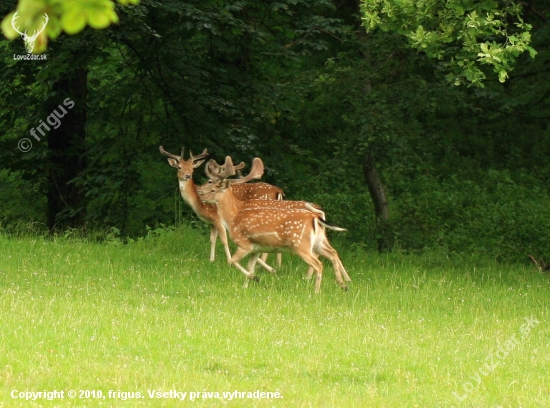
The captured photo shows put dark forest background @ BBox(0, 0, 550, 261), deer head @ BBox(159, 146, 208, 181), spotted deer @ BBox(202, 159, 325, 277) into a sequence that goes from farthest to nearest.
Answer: dark forest background @ BBox(0, 0, 550, 261) → deer head @ BBox(159, 146, 208, 181) → spotted deer @ BBox(202, 159, 325, 277)

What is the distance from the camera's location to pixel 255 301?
36.6 feet

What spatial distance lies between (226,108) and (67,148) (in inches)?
139

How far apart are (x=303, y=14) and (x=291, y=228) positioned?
733 cm

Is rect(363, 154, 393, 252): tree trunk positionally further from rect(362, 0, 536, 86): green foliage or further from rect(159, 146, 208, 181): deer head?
rect(362, 0, 536, 86): green foliage

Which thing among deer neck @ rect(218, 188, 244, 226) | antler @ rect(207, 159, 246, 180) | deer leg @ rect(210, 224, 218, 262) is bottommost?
deer leg @ rect(210, 224, 218, 262)

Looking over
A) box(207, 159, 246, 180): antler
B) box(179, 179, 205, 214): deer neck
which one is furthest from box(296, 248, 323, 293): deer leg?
box(179, 179, 205, 214): deer neck

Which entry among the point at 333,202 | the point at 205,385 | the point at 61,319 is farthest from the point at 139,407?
the point at 333,202

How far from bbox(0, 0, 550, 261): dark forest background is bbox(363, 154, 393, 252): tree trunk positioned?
0.04 meters

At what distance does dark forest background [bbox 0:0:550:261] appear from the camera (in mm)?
15789

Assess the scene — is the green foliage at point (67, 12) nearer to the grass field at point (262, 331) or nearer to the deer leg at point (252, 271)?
the grass field at point (262, 331)

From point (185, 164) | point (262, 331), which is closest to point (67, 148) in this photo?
point (185, 164)

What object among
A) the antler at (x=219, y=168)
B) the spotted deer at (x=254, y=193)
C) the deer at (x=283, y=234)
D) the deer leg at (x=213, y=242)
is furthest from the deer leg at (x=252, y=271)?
the deer leg at (x=213, y=242)

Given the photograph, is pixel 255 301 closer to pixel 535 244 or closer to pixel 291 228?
pixel 291 228

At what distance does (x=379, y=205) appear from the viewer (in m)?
18.4
